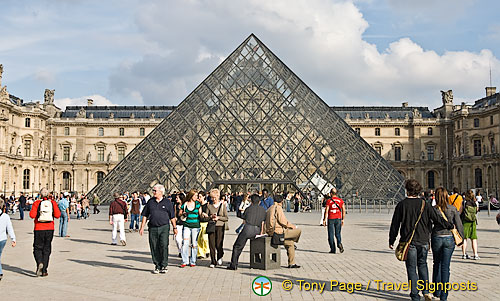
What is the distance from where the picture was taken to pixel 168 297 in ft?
19.6

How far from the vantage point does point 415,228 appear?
18.2ft

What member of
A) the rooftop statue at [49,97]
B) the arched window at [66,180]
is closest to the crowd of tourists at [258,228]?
the arched window at [66,180]

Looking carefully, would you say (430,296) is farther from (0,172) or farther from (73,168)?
(73,168)

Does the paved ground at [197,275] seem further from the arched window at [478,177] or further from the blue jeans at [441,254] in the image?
the arched window at [478,177]

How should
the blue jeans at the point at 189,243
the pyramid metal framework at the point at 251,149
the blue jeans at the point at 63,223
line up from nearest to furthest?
the blue jeans at the point at 189,243, the blue jeans at the point at 63,223, the pyramid metal framework at the point at 251,149

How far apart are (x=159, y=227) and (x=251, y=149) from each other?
18090 millimetres

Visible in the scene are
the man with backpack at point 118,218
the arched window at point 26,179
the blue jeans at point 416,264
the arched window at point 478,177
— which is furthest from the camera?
the arched window at point 26,179

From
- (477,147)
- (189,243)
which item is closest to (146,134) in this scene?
(477,147)

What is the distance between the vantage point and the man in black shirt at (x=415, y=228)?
18.2 ft

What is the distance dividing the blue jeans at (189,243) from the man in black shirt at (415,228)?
3.54 meters

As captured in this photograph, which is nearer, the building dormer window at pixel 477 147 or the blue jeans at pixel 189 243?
the blue jeans at pixel 189 243

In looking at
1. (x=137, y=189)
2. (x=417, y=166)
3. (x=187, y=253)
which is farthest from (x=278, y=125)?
(x=417, y=166)

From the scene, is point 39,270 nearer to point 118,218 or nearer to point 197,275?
point 197,275

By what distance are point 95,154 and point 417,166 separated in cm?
3691
